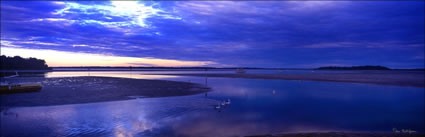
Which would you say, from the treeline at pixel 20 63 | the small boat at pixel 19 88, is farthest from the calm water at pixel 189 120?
the treeline at pixel 20 63

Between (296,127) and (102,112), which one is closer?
(296,127)

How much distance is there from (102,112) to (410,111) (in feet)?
67.2

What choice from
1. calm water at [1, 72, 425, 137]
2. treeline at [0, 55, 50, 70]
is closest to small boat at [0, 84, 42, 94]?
calm water at [1, 72, 425, 137]

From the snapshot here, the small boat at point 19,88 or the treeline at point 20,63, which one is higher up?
the treeline at point 20,63

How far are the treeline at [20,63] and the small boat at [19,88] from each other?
Answer: 8537 centimetres

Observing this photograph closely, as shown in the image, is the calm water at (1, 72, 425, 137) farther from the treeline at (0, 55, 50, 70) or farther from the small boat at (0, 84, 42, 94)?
the treeline at (0, 55, 50, 70)

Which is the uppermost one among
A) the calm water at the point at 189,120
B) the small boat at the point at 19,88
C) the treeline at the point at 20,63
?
the treeline at the point at 20,63

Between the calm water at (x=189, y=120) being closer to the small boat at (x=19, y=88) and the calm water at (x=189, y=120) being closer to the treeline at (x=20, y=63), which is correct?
the small boat at (x=19, y=88)

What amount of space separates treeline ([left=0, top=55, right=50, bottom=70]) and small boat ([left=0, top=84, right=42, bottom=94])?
8537 cm

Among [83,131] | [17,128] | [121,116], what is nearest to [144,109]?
[121,116]

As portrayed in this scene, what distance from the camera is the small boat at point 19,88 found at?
2023 cm

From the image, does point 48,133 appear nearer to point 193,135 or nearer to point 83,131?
point 83,131

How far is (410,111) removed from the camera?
15.5m

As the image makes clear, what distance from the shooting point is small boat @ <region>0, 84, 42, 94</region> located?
66.4ft
